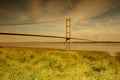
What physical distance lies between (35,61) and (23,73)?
2812mm

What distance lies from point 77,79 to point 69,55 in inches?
228

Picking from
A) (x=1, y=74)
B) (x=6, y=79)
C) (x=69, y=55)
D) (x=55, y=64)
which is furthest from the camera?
(x=69, y=55)

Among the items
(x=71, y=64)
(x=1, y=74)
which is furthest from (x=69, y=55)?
(x=1, y=74)

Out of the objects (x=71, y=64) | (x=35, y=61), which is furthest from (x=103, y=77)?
(x=35, y=61)

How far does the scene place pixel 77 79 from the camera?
7.17 metres

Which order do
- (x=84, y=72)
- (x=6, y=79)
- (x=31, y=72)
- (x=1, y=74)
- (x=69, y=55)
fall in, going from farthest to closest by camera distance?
(x=69, y=55) < (x=84, y=72) < (x=31, y=72) < (x=1, y=74) < (x=6, y=79)

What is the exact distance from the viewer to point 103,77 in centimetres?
790

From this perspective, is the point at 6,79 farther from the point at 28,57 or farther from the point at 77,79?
the point at 28,57

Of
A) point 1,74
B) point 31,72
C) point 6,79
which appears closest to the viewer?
point 6,79

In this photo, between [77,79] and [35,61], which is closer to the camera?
[77,79]

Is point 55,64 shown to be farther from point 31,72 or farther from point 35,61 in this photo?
point 31,72

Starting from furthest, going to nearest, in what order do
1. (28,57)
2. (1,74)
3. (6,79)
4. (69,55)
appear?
(69,55) → (28,57) → (1,74) → (6,79)

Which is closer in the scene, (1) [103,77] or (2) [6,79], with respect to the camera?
(2) [6,79]

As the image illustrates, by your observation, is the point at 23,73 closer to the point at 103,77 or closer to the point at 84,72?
the point at 84,72
